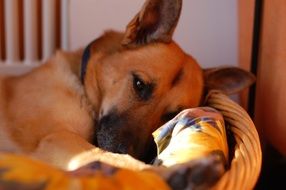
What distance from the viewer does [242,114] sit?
131 centimetres

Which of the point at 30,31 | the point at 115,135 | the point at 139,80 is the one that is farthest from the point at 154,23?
the point at 30,31

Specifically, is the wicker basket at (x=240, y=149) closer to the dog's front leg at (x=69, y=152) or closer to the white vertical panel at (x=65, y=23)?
the dog's front leg at (x=69, y=152)

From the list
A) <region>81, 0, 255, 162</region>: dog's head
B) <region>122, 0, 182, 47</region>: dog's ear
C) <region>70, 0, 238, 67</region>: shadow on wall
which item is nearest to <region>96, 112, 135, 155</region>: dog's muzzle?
<region>81, 0, 255, 162</region>: dog's head

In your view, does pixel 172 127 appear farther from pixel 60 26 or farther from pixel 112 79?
pixel 60 26

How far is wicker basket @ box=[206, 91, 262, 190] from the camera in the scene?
38.8 inches

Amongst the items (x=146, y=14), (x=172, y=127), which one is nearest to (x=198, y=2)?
(x=146, y=14)

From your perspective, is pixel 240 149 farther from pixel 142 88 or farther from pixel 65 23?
pixel 65 23

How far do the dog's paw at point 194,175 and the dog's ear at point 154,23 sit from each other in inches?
23.6

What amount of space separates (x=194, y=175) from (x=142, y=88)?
0.53m

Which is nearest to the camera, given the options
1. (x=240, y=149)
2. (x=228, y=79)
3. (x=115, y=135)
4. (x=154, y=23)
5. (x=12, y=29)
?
(x=240, y=149)

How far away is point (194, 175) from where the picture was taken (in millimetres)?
825

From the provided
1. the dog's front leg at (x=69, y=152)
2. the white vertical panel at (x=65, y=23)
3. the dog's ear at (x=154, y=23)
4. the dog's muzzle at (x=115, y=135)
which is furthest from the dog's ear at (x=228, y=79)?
the white vertical panel at (x=65, y=23)

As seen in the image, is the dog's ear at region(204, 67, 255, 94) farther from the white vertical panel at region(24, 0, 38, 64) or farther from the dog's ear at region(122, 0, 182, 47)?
the white vertical panel at region(24, 0, 38, 64)

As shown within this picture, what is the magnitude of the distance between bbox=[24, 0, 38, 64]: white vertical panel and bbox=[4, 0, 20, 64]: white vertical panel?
39mm
